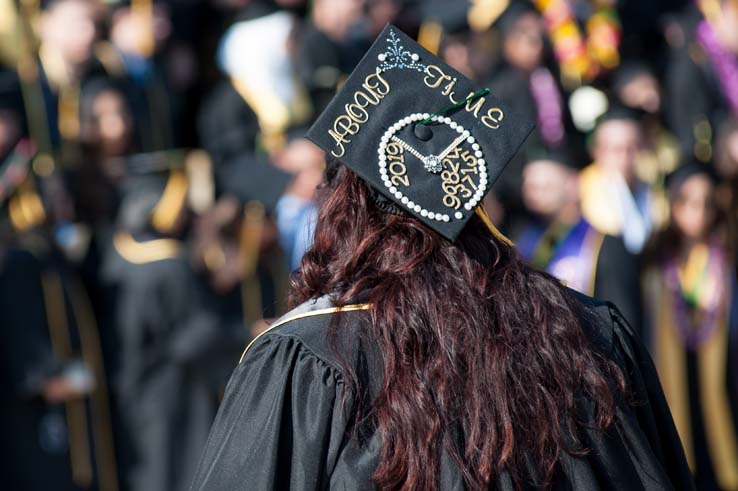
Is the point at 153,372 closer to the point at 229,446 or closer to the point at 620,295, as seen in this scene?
the point at 620,295

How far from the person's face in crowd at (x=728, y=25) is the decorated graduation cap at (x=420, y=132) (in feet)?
24.3

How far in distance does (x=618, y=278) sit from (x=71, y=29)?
337 cm

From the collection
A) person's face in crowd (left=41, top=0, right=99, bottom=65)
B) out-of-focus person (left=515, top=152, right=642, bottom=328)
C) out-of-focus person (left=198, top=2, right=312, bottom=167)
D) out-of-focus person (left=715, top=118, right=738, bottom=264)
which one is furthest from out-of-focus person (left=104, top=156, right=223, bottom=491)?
out-of-focus person (left=715, top=118, right=738, bottom=264)

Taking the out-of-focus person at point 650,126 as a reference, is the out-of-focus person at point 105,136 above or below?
below

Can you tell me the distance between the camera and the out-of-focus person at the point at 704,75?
9.37 metres

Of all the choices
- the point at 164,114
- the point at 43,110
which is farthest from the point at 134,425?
the point at 164,114

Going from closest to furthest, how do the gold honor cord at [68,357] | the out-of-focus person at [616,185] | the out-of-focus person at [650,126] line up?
the gold honor cord at [68,357], the out-of-focus person at [616,185], the out-of-focus person at [650,126]

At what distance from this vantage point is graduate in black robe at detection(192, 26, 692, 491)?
2436 mm

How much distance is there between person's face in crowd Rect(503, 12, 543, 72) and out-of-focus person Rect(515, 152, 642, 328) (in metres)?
1.19

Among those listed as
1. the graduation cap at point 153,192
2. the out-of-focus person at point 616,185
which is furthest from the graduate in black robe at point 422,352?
the out-of-focus person at point 616,185

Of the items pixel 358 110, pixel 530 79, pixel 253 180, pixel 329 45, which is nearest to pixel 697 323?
pixel 530 79

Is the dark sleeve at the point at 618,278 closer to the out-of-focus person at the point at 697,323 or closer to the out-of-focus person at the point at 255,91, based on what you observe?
the out-of-focus person at the point at 697,323

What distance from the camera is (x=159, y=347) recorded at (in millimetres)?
7000

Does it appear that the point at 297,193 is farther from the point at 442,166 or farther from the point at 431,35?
the point at 442,166
